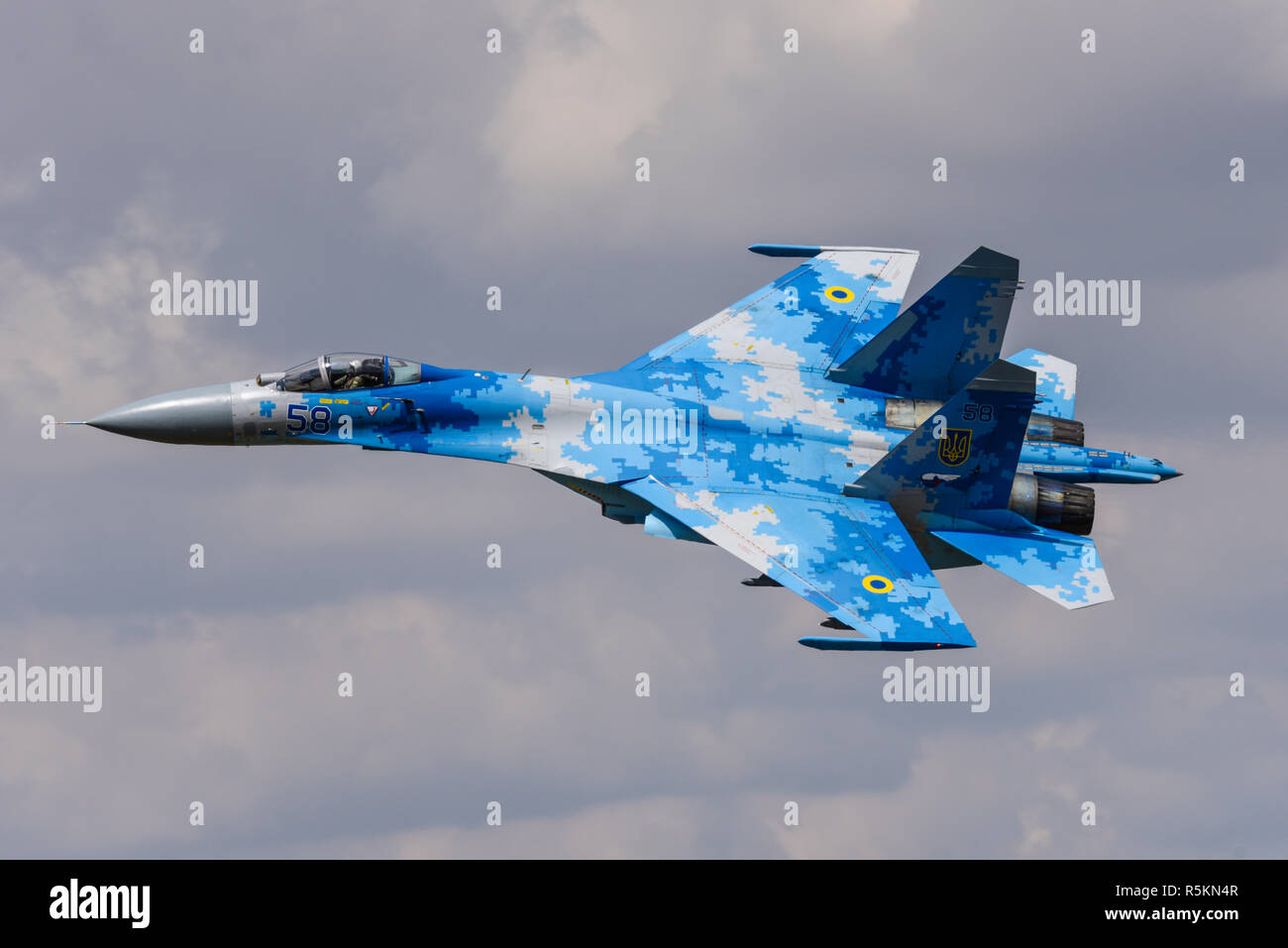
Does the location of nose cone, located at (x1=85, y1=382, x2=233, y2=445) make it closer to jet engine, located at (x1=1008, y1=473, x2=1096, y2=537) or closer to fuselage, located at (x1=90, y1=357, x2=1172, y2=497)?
fuselage, located at (x1=90, y1=357, x2=1172, y2=497)

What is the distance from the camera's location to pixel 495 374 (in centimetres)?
4300

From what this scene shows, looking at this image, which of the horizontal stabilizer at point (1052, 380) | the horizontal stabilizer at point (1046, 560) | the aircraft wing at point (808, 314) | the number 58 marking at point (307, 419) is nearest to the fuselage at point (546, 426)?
the number 58 marking at point (307, 419)

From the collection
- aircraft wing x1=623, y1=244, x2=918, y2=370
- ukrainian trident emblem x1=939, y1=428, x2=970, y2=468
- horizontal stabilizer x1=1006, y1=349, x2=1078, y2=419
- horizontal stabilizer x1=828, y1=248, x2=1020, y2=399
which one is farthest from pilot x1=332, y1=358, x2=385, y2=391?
horizontal stabilizer x1=1006, y1=349, x2=1078, y2=419

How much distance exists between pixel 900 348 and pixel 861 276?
4223 mm

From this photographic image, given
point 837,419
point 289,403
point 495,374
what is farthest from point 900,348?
point 289,403

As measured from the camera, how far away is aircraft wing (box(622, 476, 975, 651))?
40.3 meters

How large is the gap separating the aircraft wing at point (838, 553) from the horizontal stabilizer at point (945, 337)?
2909 millimetres

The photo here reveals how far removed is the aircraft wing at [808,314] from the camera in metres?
45.3

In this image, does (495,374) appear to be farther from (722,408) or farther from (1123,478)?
(1123,478)

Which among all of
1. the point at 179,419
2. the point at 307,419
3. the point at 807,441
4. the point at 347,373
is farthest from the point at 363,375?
the point at 807,441

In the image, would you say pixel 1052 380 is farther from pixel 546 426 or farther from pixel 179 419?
pixel 179 419

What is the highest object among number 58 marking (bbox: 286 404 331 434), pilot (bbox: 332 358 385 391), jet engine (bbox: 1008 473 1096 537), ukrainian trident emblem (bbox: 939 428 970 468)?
pilot (bbox: 332 358 385 391)

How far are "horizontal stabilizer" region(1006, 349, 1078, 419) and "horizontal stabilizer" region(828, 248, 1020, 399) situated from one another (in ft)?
6.71

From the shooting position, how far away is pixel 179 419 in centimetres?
4234
